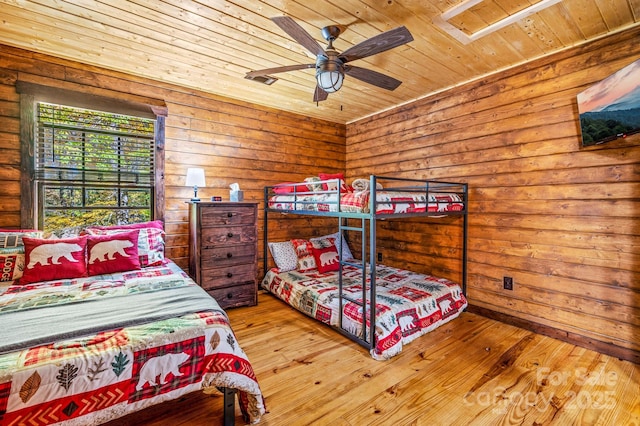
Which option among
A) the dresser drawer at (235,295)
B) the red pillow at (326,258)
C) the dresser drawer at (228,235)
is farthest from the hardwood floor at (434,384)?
the red pillow at (326,258)

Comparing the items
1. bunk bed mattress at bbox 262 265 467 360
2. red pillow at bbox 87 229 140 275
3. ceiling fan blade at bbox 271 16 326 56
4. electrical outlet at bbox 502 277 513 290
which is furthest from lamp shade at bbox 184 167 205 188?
electrical outlet at bbox 502 277 513 290

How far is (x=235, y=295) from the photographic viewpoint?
3.06m

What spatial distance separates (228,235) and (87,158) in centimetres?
145

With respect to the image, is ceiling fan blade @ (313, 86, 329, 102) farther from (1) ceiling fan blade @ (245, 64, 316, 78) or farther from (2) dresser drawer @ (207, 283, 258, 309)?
(2) dresser drawer @ (207, 283, 258, 309)

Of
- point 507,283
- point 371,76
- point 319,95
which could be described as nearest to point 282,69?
point 319,95

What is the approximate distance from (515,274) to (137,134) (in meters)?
3.87

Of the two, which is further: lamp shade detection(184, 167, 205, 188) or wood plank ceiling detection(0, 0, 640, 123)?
lamp shade detection(184, 167, 205, 188)

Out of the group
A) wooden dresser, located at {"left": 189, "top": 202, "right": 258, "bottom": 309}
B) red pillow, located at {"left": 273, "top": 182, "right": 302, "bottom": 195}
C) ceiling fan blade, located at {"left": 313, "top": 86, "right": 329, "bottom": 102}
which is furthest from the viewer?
red pillow, located at {"left": 273, "top": 182, "right": 302, "bottom": 195}

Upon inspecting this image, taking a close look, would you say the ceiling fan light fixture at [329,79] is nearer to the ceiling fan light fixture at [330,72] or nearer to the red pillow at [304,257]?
the ceiling fan light fixture at [330,72]

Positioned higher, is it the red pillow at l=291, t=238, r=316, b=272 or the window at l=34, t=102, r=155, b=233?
the window at l=34, t=102, r=155, b=233

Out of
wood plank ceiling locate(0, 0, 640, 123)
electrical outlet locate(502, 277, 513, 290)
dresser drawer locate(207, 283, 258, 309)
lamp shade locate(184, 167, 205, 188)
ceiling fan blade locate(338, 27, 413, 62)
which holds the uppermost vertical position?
wood plank ceiling locate(0, 0, 640, 123)

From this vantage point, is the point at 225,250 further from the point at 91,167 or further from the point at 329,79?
the point at 329,79

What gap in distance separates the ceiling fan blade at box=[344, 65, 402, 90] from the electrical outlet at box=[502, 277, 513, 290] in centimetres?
202

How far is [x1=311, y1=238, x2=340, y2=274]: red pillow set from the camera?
11.4 ft
